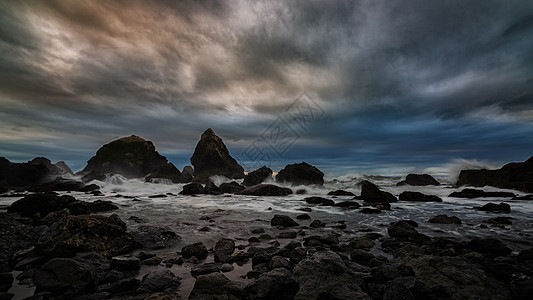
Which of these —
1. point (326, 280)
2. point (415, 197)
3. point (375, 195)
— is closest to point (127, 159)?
point (375, 195)

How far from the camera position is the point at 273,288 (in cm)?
319

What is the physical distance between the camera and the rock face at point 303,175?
3919 centimetres

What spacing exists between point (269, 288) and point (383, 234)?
639cm

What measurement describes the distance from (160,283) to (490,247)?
797 centimetres

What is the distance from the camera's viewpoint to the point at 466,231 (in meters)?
8.38

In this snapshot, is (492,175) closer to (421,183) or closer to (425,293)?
(421,183)

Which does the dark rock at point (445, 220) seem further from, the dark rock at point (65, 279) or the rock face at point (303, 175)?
the rock face at point (303, 175)

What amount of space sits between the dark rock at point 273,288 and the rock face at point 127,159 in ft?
269

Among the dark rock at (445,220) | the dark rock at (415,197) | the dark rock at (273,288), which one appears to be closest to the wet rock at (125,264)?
the dark rock at (273,288)

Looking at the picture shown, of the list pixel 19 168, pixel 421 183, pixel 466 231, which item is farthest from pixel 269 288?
pixel 19 168

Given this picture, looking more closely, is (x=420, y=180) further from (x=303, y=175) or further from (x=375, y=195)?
(x=375, y=195)

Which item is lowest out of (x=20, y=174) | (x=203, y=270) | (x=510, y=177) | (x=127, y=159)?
(x=203, y=270)

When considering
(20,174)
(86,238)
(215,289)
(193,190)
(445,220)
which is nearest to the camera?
(215,289)

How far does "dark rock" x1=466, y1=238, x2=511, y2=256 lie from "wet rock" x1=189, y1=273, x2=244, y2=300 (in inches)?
258
